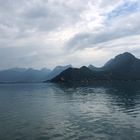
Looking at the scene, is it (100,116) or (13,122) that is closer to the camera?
(13,122)

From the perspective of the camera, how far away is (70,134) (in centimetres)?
4241

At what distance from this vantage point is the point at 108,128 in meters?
46.4

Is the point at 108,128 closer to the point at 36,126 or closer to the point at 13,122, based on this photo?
the point at 36,126

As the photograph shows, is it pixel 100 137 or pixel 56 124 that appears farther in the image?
pixel 56 124

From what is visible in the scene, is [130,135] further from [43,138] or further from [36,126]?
[36,126]

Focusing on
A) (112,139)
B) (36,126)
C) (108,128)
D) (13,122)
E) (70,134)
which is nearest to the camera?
(112,139)

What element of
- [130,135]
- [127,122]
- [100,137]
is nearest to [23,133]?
[100,137]

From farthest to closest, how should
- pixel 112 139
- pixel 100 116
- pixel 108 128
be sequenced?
1. pixel 100 116
2. pixel 108 128
3. pixel 112 139

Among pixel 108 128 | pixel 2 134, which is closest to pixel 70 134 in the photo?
pixel 108 128

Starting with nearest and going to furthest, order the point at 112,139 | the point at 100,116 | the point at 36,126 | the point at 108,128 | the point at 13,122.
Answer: the point at 112,139 < the point at 108,128 < the point at 36,126 < the point at 13,122 < the point at 100,116

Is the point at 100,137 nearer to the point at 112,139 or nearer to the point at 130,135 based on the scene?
the point at 112,139

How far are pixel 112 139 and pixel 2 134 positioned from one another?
1806 cm

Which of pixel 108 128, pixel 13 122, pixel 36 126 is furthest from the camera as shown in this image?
pixel 13 122

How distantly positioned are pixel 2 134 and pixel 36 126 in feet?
25.8
